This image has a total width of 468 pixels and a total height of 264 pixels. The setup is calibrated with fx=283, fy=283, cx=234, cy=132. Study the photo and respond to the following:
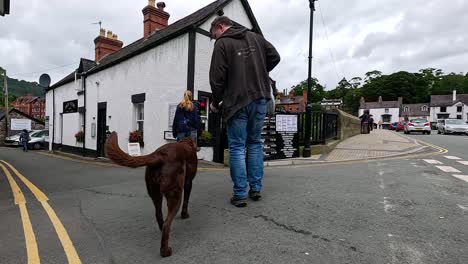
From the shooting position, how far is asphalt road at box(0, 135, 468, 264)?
7.10ft

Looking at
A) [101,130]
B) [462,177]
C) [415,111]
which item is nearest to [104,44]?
[101,130]

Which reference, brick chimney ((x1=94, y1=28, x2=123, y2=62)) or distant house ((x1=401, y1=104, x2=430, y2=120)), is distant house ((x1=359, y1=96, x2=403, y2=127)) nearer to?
distant house ((x1=401, y1=104, x2=430, y2=120))

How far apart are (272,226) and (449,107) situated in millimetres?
86093

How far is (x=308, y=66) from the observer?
28.2ft

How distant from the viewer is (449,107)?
7012 cm

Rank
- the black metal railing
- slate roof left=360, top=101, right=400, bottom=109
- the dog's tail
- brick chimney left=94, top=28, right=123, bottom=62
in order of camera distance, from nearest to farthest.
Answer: the dog's tail → the black metal railing → brick chimney left=94, top=28, right=123, bottom=62 → slate roof left=360, top=101, right=400, bottom=109

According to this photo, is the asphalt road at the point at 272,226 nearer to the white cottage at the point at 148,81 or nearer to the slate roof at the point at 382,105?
the white cottage at the point at 148,81

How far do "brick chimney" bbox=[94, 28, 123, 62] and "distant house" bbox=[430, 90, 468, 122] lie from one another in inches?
2986

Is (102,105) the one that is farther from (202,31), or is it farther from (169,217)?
(169,217)

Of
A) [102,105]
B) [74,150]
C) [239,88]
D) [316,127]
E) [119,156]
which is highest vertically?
[102,105]

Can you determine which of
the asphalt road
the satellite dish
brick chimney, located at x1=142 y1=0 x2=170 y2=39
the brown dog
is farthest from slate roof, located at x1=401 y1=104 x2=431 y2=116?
the brown dog

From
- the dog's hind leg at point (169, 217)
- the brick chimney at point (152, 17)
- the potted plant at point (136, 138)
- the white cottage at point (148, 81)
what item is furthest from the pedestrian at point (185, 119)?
the brick chimney at point (152, 17)

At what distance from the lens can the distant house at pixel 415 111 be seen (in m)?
74.4

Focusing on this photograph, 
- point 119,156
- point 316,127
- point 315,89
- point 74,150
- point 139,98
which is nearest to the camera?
point 119,156
